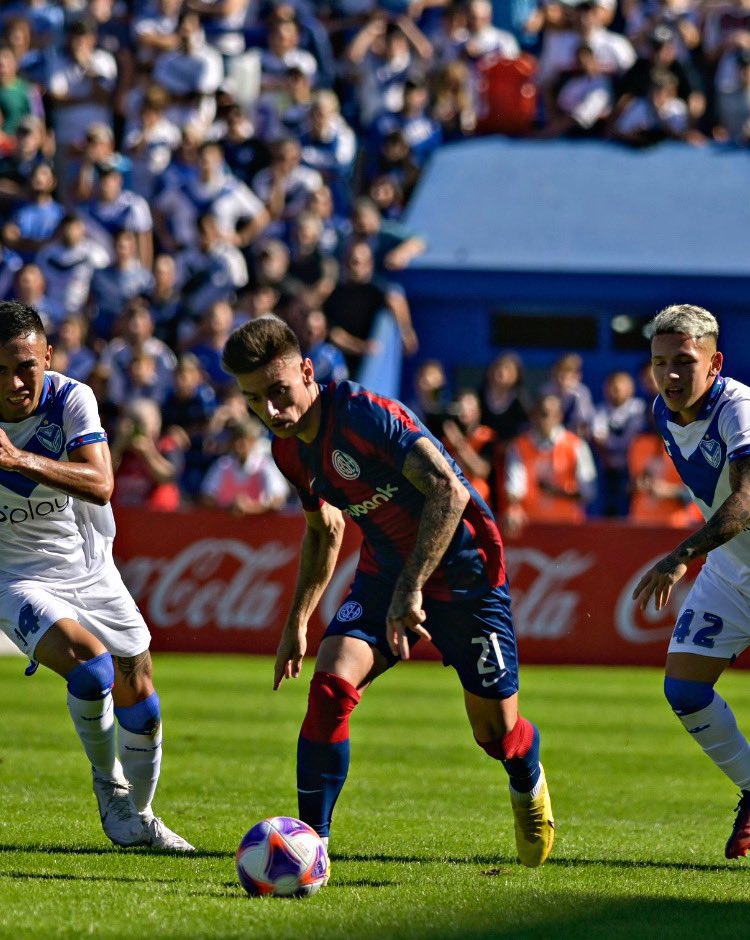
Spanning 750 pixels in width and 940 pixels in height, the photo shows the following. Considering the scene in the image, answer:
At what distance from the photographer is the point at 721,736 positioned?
7.19m

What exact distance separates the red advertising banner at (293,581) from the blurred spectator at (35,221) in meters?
4.12

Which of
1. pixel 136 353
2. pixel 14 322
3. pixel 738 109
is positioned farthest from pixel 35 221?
pixel 14 322

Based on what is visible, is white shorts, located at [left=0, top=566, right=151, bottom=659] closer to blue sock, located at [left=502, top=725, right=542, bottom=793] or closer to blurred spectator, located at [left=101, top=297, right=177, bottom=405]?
blue sock, located at [left=502, top=725, right=542, bottom=793]

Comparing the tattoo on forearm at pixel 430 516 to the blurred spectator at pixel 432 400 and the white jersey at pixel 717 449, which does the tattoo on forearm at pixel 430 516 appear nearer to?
the white jersey at pixel 717 449

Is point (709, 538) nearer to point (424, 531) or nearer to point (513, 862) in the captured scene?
point (424, 531)

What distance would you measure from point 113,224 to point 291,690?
6.81m

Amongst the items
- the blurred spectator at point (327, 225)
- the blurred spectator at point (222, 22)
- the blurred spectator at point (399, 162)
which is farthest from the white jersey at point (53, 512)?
the blurred spectator at point (222, 22)

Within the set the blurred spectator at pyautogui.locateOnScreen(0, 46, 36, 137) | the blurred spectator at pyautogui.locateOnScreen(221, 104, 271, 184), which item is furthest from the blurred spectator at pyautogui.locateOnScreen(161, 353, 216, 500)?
the blurred spectator at pyautogui.locateOnScreen(0, 46, 36, 137)

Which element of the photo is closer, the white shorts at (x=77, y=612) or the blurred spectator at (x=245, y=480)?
the white shorts at (x=77, y=612)

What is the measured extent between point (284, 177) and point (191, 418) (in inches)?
153

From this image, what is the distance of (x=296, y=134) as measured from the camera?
66.8 feet

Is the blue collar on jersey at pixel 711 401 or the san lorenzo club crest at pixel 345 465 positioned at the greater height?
the san lorenzo club crest at pixel 345 465

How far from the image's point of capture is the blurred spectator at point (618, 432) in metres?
17.2

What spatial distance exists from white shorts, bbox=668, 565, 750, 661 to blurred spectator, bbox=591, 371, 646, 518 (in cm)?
984
